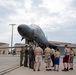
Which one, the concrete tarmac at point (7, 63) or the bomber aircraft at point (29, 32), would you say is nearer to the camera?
the concrete tarmac at point (7, 63)

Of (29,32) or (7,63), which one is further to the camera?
(29,32)

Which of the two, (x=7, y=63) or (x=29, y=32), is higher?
(x=29, y=32)

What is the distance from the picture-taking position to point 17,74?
1087 centimetres

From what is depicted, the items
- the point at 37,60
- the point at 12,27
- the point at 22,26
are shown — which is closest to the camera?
the point at 37,60

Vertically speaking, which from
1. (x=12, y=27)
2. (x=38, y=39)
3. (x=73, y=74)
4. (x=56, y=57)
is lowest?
(x=73, y=74)

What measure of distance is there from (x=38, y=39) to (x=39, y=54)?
15.3 metres

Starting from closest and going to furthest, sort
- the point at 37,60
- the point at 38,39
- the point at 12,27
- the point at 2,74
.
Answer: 1. the point at 2,74
2. the point at 37,60
3. the point at 38,39
4. the point at 12,27

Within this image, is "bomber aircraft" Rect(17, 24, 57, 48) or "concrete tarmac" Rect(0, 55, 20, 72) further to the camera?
"bomber aircraft" Rect(17, 24, 57, 48)

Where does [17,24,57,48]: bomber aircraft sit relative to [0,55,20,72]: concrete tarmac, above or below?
above

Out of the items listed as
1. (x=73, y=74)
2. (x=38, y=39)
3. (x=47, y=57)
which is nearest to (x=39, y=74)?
(x=73, y=74)

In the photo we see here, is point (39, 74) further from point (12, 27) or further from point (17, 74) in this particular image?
point (12, 27)

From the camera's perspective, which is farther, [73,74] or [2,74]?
[73,74]

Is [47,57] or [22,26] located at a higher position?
[22,26]

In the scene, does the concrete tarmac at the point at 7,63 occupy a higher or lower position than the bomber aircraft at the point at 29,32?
lower
